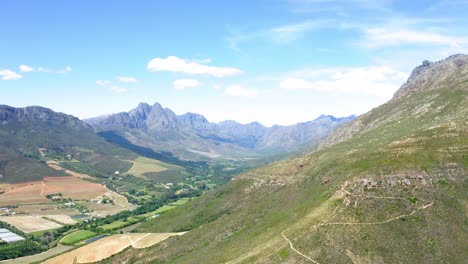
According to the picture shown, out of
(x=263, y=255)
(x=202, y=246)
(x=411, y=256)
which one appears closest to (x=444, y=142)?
(x=411, y=256)

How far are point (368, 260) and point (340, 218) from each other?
62.6 ft

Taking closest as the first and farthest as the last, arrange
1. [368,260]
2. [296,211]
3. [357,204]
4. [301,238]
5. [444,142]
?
1. [368,260]
2. [301,238]
3. [357,204]
4. [296,211]
5. [444,142]

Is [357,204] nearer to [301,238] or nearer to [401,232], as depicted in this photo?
[401,232]

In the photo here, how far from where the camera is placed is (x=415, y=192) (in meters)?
157

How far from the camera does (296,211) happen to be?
17162 centimetres

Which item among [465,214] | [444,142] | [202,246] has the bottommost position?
[202,246]

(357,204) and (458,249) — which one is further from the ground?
(357,204)

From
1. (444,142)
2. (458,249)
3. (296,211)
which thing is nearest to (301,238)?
(296,211)

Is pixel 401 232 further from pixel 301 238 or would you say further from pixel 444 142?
pixel 444 142

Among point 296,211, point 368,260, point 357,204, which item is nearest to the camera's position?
point 368,260

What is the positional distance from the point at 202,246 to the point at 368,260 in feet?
263

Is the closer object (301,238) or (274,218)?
(301,238)

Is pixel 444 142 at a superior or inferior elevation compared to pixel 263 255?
superior

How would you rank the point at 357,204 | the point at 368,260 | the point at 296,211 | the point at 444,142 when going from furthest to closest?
the point at 444,142 → the point at 296,211 → the point at 357,204 → the point at 368,260
